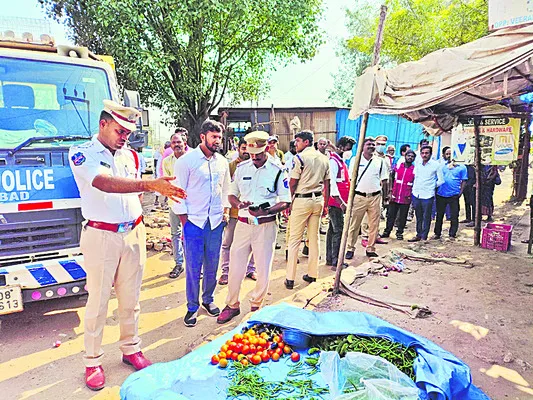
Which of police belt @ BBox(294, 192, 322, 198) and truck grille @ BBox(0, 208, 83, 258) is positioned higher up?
police belt @ BBox(294, 192, 322, 198)

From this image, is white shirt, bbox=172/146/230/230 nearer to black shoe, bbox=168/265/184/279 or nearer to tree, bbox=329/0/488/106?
black shoe, bbox=168/265/184/279

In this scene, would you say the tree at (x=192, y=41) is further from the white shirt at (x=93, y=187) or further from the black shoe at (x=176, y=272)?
the white shirt at (x=93, y=187)

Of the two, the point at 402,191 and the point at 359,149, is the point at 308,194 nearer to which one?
the point at 359,149

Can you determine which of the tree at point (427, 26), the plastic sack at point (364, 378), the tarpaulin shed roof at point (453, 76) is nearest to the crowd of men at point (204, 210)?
the tarpaulin shed roof at point (453, 76)

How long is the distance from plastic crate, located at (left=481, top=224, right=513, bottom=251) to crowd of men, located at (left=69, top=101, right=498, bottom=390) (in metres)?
2.17

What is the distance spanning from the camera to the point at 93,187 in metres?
3.00

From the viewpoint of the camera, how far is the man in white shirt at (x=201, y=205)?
3.96 meters

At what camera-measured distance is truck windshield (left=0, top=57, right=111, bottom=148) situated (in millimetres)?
3906

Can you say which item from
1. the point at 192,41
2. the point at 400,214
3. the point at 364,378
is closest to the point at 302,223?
the point at 364,378

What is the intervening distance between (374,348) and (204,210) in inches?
82.2

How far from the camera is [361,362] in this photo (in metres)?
2.70

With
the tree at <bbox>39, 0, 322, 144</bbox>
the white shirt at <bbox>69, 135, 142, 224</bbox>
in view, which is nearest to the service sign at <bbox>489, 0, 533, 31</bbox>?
the white shirt at <bbox>69, 135, 142, 224</bbox>

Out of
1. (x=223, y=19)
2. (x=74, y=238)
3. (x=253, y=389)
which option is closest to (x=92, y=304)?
(x=74, y=238)

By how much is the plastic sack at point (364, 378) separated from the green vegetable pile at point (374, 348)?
0.49ft
